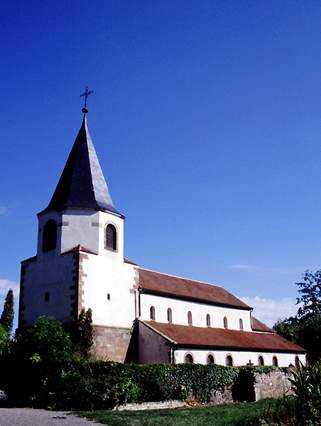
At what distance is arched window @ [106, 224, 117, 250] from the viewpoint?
91.8ft

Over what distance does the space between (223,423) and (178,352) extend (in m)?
13.4

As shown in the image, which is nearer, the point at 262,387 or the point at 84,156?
the point at 262,387

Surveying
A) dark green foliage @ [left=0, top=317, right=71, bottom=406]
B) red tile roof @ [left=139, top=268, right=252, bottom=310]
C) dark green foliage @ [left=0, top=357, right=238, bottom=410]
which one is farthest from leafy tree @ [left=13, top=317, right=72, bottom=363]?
red tile roof @ [left=139, top=268, right=252, bottom=310]

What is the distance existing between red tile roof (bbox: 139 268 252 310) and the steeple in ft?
21.8

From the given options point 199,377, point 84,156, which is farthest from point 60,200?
point 199,377

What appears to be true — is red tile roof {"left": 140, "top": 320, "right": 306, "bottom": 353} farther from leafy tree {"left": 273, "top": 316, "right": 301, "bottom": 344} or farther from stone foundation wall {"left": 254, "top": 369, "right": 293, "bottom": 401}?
leafy tree {"left": 273, "top": 316, "right": 301, "bottom": 344}

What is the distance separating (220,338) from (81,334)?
43.7ft

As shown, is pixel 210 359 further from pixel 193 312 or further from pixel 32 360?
pixel 32 360

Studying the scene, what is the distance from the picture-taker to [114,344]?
26.1 metres

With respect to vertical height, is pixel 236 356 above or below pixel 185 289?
below

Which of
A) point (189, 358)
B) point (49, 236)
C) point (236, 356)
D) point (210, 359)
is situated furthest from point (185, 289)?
point (49, 236)

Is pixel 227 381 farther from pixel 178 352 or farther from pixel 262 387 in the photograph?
pixel 178 352

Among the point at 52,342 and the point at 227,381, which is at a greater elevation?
the point at 52,342

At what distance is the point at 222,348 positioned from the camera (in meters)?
31.3
